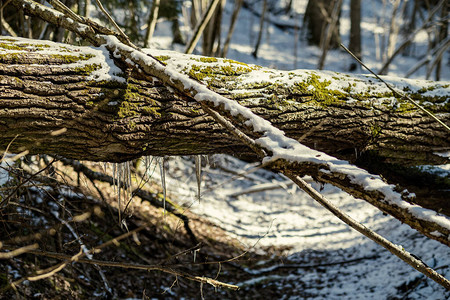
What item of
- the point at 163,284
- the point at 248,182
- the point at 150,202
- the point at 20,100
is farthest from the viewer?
the point at 248,182

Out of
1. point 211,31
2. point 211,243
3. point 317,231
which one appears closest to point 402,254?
point 211,243

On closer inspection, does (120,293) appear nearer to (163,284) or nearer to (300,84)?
(163,284)

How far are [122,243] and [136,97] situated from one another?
2037 mm

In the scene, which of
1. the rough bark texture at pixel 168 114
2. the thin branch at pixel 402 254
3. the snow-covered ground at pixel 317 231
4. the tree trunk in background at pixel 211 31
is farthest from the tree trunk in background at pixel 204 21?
the thin branch at pixel 402 254

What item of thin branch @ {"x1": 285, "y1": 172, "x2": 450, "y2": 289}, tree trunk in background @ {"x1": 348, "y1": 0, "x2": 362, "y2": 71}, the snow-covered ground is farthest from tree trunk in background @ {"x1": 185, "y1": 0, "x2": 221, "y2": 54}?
tree trunk in background @ {"x1": 348, "y1": 0, "x2": 362, "y2": 71}

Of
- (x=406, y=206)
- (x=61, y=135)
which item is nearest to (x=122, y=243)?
(x=61, y=135)

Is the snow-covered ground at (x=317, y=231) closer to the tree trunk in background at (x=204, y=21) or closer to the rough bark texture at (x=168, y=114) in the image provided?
the rough bark texture at (x=168, y=114)

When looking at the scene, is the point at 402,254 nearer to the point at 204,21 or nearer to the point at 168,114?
the point at 168,114

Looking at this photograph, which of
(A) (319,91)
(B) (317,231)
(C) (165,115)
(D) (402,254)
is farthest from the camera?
(B) (317,231)

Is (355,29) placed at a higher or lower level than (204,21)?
higher

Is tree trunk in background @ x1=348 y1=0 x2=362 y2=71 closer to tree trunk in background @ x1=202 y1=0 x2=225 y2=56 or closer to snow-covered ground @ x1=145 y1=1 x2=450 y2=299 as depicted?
snow-covered ground @ x1=145 y1=1 x2=450 y2=299

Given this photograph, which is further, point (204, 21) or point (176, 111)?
point (204, 21)

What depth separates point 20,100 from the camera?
177 centimetres

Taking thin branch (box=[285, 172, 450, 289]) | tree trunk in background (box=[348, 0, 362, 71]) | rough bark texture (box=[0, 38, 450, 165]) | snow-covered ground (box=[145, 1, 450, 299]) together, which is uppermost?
tree trunk in background (box=[348, 0, 362, 71])
